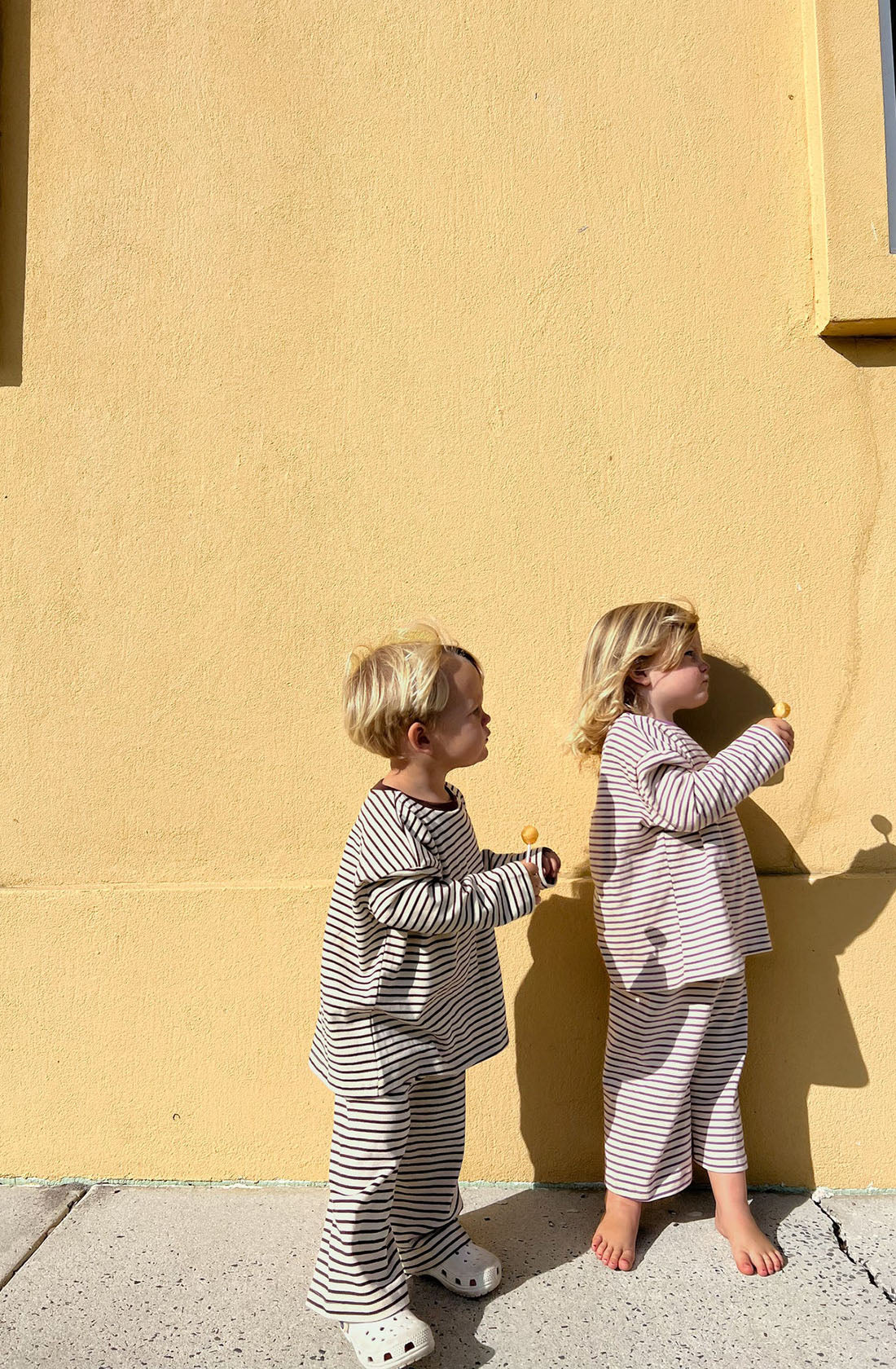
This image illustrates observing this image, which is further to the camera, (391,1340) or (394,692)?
(394,692)

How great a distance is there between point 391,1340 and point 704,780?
119 centimetres

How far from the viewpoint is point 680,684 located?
2.38 meters

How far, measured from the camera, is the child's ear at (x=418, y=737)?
6.73ft

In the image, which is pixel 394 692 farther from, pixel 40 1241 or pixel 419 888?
pixel 40 1241

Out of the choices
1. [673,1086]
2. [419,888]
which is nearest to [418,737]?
[419,888]

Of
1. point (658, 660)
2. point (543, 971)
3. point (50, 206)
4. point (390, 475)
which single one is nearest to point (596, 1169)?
point (543, 971)

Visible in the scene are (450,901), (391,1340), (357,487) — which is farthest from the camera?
(357,487)

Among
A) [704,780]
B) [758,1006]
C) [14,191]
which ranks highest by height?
[14,191]

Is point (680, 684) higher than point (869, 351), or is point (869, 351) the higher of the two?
point (869, 351)

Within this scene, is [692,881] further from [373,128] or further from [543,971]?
[373,128]

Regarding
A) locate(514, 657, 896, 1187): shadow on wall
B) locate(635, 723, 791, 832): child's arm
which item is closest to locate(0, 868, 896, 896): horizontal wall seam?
locate(514, 657, 896, 1187): shadow on wall

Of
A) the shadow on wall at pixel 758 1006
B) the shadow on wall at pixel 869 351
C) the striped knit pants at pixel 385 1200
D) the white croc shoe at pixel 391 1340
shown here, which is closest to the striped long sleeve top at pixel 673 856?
the shadow on wall at pixel 758 1006

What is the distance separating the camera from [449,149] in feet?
8.63

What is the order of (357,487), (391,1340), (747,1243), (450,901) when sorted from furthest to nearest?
(357,487)
(747,1243)
(450,901)
(391,1340)
